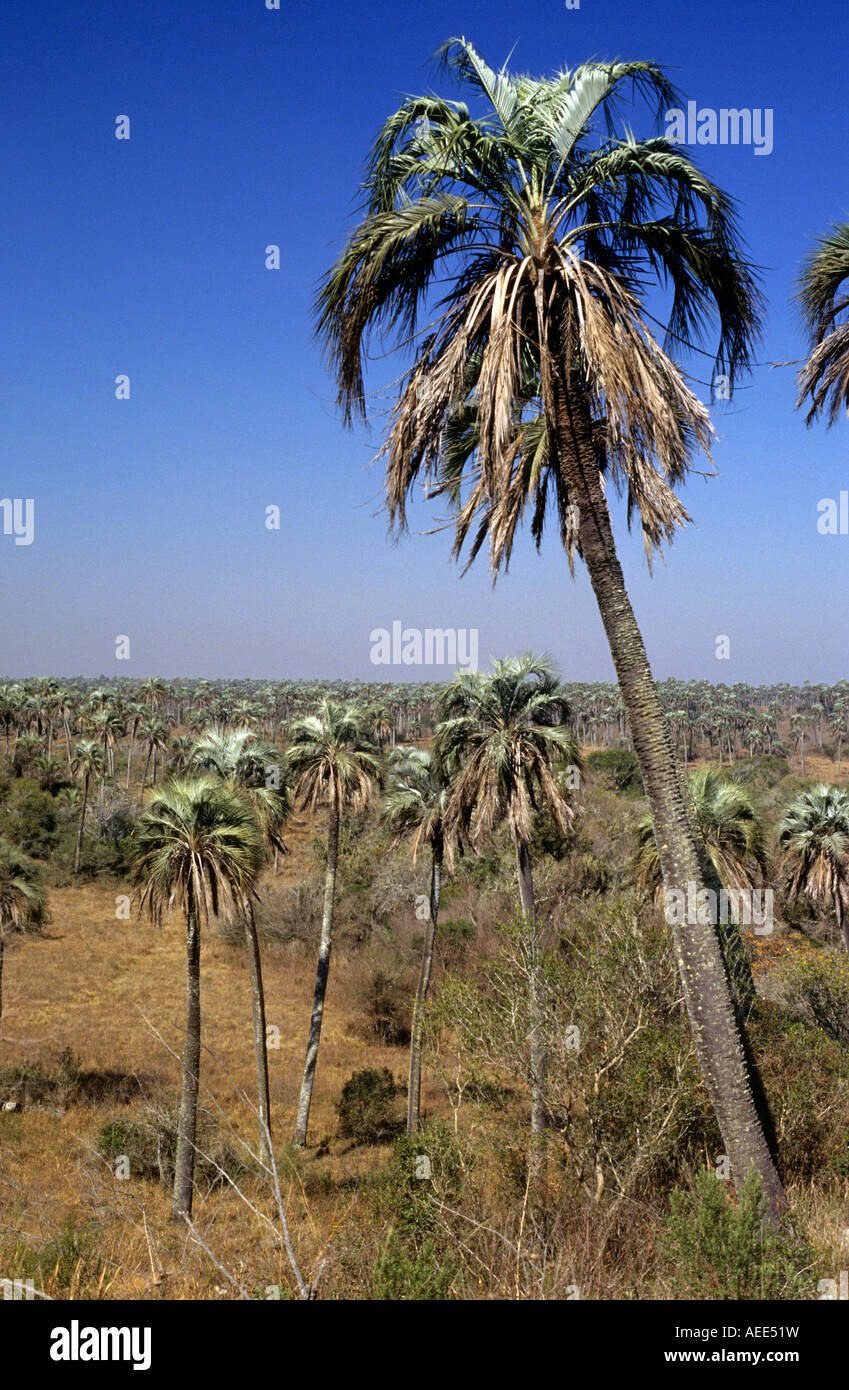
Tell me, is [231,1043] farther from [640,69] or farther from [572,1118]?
[640,69]

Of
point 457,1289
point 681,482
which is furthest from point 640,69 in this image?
point 457,1289

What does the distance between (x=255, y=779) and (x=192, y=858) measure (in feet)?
18.0

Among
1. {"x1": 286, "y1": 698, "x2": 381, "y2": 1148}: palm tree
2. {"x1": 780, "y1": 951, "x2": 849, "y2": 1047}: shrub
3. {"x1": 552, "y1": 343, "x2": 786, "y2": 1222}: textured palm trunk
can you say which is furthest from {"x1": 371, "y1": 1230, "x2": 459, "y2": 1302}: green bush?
{"x1": 286, "y1": 698, "x2": 381, "y2": 1148}: palm tree

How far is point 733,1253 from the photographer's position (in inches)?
203

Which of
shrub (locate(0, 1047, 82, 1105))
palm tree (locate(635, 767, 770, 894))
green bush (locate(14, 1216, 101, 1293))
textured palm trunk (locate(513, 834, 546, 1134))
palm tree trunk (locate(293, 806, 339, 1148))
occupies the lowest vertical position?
shrub (locate(0, 1047, 82, 1105))

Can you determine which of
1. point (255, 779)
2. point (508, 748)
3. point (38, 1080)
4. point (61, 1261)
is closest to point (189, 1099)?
point (255, 779)

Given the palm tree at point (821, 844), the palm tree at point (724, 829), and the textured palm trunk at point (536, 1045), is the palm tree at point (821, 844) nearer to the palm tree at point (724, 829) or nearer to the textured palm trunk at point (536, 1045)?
the palm tree at point (724, 829)

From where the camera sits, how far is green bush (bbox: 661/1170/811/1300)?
4.98 m

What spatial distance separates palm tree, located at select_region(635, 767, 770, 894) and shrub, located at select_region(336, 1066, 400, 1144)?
35.2 ft

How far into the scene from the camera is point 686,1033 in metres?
9.80

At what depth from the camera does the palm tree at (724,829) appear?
1622cm

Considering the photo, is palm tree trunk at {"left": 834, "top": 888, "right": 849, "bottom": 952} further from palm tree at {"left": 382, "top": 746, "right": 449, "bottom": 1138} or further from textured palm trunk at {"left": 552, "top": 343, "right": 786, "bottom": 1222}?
textured palm trunk at {"left": 552, "top": 343, "right": 786, "bottom": 1222}

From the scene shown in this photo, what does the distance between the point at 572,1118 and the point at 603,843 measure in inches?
996
